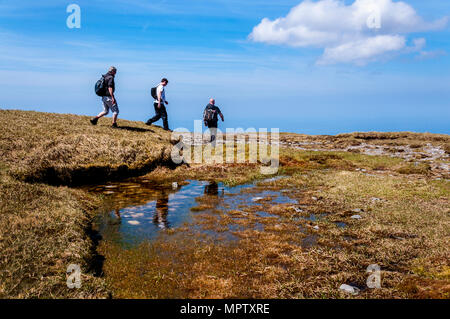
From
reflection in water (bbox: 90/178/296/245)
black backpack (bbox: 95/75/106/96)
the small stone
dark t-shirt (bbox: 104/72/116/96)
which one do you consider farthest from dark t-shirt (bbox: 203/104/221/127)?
the small stone

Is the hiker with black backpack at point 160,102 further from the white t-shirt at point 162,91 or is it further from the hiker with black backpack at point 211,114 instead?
the hiker with black backpack at point 211,114

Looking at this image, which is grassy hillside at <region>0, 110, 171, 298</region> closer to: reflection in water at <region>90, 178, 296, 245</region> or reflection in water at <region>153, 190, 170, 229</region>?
reflection in water at <region>90, 178, 296, 245</region>

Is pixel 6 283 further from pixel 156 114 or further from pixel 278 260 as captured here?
pixel 156 114

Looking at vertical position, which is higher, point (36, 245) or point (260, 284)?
point (36, 245)

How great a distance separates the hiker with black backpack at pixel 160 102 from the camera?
2258 centimetres

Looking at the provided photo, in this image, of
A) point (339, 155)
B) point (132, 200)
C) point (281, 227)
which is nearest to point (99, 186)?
point (132, 200)

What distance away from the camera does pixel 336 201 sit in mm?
13023

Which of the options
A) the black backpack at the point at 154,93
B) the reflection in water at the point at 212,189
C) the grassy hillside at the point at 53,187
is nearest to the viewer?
the grassy hillside at the point at 53,187

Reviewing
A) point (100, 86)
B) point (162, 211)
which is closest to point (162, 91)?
point (100, 86)

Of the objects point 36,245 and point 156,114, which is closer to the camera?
point 36,245

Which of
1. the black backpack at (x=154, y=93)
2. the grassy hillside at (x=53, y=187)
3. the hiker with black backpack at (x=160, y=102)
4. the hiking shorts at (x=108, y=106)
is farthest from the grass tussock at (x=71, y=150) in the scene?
the black backpack at (x=154, y=93)

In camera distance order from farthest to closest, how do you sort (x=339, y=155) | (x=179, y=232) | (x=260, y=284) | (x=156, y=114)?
(x=339, y=155) < (x=156, y=114) < (x=179, y=232) < (x=260, y=284)

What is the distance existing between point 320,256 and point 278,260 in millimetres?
1116
